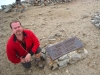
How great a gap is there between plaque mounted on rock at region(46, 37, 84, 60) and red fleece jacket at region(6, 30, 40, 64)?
2.14 feet

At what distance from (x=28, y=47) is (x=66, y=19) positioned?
309cm

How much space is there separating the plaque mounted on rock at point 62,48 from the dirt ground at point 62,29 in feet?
1.24

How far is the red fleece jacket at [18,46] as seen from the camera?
312 centimetres

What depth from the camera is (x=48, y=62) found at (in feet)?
12.1

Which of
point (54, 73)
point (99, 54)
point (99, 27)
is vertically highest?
point (99, 27)

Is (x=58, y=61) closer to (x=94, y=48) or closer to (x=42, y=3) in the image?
(x=94, y=48)

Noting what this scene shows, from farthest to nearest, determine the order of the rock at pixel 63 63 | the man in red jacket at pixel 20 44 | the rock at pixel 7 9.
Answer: the rock at pixel 7 9 < the rock at pixel 63 63 < the man in red jacket at pixel 20 44

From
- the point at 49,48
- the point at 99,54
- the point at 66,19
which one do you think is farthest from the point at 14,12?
the point at 99,54

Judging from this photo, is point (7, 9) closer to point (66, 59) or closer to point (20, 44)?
point (20, 44)

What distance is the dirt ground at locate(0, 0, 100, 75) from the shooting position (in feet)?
11.8

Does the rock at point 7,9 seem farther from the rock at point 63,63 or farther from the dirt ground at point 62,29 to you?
the rock at point 63,63

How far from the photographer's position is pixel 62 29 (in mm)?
5184

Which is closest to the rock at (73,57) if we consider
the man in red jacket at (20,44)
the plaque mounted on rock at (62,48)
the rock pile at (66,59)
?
the rock pile at (66,59)

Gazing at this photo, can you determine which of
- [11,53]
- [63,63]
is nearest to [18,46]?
[11,53]
